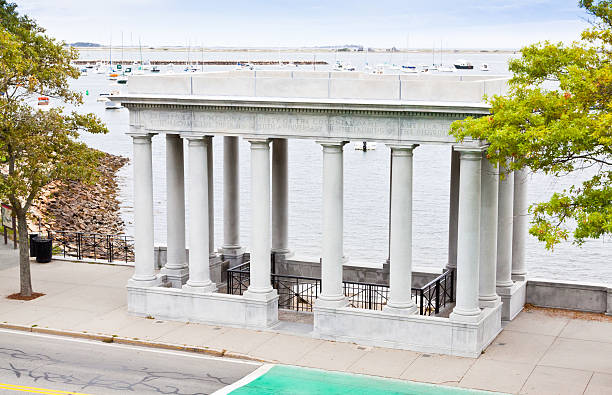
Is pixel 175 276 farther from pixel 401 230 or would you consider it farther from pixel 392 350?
pixel 401 230

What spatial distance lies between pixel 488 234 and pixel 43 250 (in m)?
18.5

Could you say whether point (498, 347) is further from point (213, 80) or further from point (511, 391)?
point (213, 80)

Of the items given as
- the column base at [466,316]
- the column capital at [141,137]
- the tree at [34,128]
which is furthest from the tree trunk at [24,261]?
the column base at [466,316]

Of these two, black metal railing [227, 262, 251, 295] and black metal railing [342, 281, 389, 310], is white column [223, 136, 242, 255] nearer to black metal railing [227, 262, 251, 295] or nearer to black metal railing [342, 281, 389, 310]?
black metal railing [227, 262, 251, 295]

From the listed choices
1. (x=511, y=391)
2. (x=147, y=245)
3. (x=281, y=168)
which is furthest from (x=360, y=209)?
(x=511, y=391)

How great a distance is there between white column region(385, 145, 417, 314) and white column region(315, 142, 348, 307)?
160cm

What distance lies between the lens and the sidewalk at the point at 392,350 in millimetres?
21969

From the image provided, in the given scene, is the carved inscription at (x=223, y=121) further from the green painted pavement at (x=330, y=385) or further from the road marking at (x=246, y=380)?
the green painted pavement at (x=330, y=385)

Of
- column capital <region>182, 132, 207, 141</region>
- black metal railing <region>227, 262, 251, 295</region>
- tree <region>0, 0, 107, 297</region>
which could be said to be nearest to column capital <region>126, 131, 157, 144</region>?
column capital <region>182, 132, 207, 141</region>

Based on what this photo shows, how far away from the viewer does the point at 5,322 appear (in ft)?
88.0

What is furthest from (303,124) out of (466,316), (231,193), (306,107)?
(231,193)

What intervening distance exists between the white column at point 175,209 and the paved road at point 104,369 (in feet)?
16.0

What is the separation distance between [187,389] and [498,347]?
28.9ft

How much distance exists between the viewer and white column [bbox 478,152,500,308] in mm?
→ 24688
